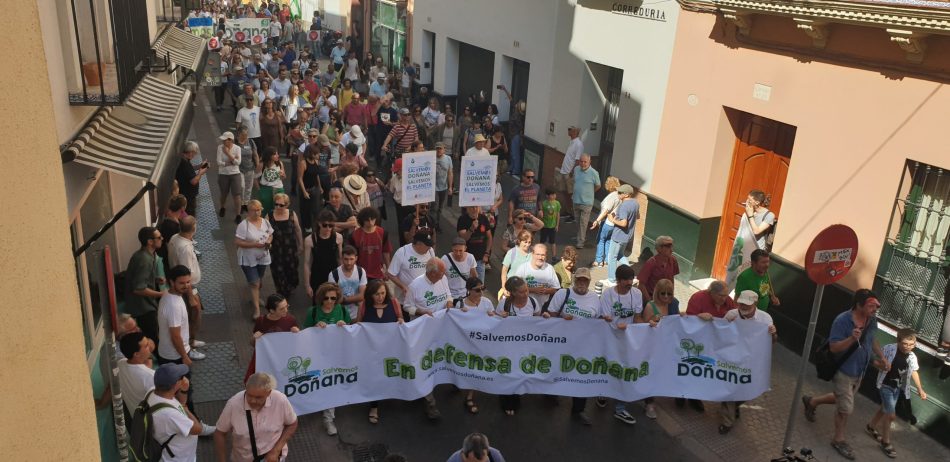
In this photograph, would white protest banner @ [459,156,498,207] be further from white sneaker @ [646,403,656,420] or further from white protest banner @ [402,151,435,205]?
white sneaker @ [646,403,656,420]

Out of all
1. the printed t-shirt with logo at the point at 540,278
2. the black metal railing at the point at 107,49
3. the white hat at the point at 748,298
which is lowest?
the printed t-shirt with logo at the point at 540,278

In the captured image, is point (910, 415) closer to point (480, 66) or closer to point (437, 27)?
point (480, 66)

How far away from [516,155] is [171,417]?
1234 centimetres

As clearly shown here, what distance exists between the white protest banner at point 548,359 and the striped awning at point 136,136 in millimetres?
2435

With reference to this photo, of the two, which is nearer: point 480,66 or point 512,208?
point 512,208

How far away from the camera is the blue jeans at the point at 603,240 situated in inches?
473

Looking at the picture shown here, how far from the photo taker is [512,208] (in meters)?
11.7

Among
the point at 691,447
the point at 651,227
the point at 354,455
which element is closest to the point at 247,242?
the point at 354,455

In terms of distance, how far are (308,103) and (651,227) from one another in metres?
9.43

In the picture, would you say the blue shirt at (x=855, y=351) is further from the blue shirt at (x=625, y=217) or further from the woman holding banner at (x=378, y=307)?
the woman holding banner at (x=378, y=307)

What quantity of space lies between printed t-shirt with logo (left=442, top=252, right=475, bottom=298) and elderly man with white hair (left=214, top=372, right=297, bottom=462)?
3.15m

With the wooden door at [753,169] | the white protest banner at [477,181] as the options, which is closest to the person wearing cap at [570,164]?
the wooden door at [753,169]

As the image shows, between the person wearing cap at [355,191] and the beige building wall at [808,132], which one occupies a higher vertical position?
the beige building wall at [808,132]

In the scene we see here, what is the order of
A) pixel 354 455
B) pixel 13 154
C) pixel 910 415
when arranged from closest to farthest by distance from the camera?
pixel 13 154 → pixel 354 455 → pixel 910 415
